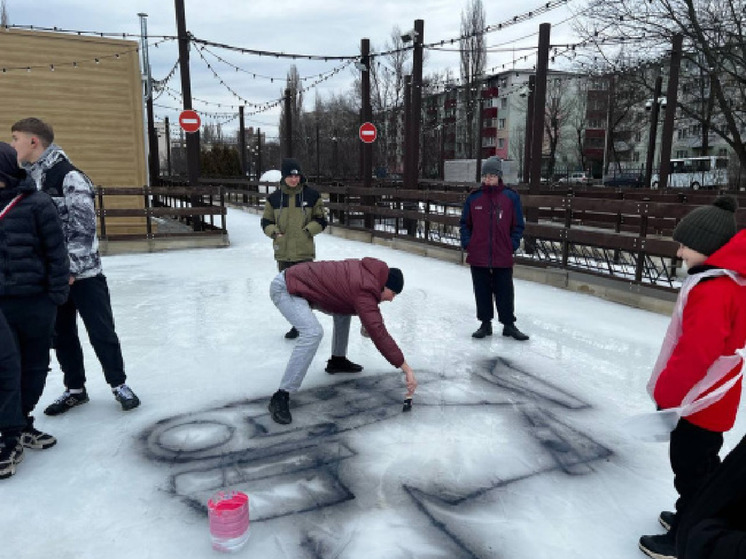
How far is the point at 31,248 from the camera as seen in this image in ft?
9.63

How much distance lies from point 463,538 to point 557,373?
2.43m

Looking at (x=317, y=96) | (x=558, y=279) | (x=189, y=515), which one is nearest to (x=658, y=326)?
(x=558, y=279)

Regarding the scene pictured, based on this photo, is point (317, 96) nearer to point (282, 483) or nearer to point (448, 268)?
point (448, 268)

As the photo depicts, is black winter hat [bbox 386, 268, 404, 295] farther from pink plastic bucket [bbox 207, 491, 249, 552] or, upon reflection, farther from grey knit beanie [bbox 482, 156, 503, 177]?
grey knit beanie [bbox 482, 156, 503, 177]

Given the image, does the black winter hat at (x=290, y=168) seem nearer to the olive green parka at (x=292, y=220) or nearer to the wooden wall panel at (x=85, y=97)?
the olive green parka at (x=292, y=220)

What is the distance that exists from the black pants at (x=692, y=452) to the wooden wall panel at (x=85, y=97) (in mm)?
12666

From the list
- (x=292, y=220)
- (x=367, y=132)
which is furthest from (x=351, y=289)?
(x=367, y=132)

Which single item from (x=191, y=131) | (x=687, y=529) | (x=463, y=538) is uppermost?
(x=191, y=131)

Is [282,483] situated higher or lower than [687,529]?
lower

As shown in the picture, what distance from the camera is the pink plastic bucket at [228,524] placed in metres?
2.29

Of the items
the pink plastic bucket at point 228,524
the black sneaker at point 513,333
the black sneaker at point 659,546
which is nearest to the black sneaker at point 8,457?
the pink plastic bucket at point 228,524

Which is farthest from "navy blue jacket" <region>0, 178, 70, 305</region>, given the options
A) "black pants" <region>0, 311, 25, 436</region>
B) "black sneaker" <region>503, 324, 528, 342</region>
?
"black sneaker" <region>503, 324, 528, 342</region>

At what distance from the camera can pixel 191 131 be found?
13.4m

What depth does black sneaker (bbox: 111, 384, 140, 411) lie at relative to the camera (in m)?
3.75
